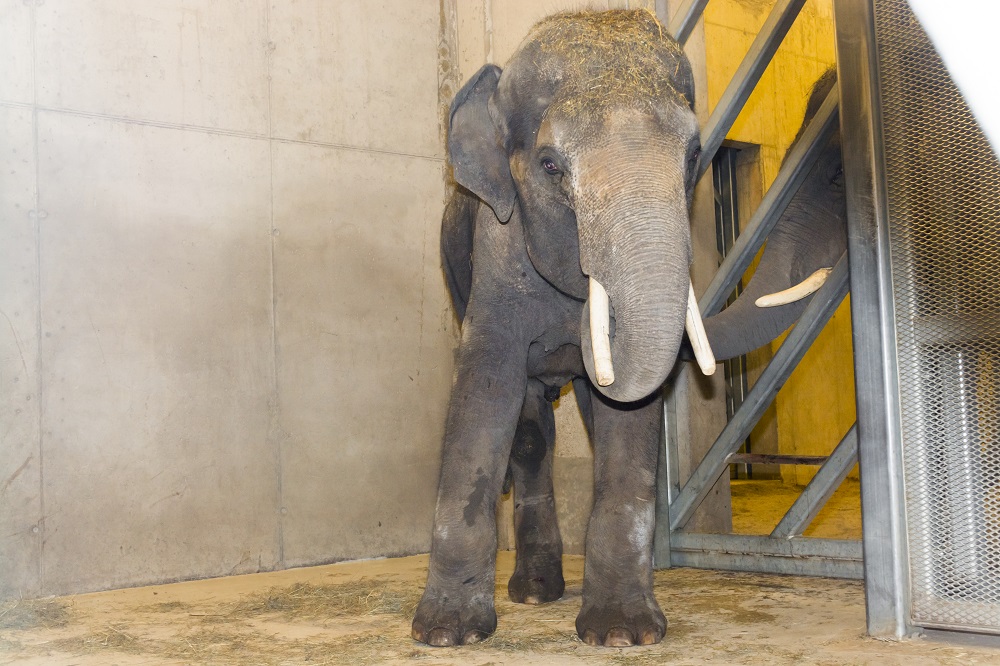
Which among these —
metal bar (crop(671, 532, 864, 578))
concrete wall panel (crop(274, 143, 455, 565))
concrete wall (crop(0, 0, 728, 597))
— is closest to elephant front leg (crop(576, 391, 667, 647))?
metal bar (crop(671, 532, 864, 578))

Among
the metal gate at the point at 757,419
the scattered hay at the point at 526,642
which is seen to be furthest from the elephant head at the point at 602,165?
the metal gate at the point at 757,419

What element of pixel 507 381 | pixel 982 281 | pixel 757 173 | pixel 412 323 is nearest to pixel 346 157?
pixel 412 323

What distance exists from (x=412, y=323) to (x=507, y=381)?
8.65 feet

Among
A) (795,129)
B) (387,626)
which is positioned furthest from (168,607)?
(795,129)

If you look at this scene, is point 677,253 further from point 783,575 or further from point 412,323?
point 412,323

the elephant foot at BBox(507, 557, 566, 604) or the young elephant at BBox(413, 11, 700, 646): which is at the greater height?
the young elephant at BBox(413, 11, 700, 646)

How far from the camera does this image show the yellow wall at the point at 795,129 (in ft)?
30.5

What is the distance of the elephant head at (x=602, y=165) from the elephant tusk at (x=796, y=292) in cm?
82

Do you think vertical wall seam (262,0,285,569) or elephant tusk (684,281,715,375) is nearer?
elephant tusk (684,281,715,375)

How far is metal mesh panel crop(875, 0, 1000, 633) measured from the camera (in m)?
3.24

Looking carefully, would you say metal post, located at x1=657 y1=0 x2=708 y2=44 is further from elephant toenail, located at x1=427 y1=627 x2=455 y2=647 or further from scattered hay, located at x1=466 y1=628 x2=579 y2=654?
elephant toenail, located at x1=427 y1=627 x2=455 y2=647

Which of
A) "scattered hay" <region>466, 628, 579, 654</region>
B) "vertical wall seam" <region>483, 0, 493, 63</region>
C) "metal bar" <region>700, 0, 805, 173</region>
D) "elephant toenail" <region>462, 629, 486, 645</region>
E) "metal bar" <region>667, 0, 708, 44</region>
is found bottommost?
"scattered hay" <region>466, 628, 579, 654</region>

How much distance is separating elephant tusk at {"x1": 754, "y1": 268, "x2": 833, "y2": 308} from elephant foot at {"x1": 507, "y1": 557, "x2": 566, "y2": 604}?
4.75 feet

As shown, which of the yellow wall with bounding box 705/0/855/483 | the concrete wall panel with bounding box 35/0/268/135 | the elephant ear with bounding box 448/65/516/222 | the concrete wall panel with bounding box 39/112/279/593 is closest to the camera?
the elephant ear with bounding box 448/65/516/222
